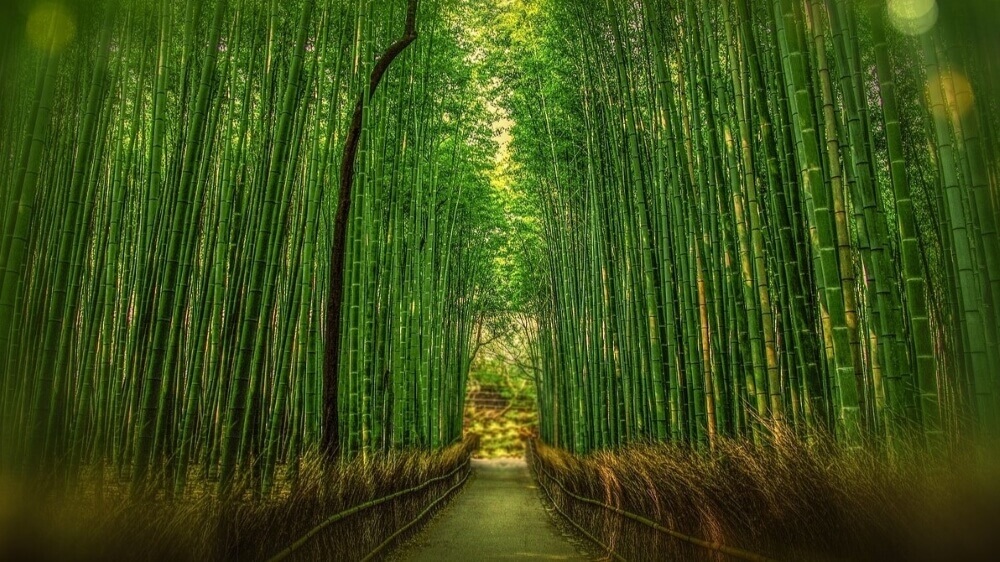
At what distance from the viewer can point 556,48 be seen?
6828 mm

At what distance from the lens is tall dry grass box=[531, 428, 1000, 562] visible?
1.36m

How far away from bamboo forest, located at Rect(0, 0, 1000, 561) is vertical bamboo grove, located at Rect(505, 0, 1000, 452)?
24 mm

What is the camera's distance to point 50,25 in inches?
69.1

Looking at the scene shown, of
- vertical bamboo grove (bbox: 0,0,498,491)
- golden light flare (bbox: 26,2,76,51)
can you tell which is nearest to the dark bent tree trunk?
vertical bamboo grove (bbox: 0,0,498,491)

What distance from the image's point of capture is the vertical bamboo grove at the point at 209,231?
7.23 ft

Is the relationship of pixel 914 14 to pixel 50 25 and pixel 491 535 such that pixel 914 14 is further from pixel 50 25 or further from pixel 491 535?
pixel 491 535

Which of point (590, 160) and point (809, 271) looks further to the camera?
point (590, 160)

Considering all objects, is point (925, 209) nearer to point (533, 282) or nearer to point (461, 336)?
point (533, 282)

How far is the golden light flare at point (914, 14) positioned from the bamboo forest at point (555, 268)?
19 mm

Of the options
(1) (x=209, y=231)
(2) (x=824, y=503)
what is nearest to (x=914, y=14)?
(2) (x=824, y=503)

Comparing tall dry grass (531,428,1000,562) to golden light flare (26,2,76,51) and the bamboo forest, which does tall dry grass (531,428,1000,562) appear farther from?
golden light flare (26,2,76,51)

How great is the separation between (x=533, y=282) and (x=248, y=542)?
1087 cm

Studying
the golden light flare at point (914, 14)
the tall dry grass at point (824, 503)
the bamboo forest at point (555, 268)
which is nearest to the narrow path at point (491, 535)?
the bamboo forest at point (555, 268)

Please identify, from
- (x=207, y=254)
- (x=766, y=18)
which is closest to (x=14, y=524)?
(x=207, y=254)
